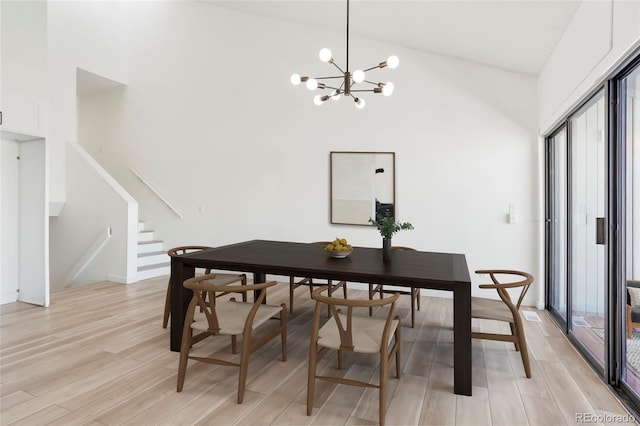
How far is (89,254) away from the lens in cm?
566

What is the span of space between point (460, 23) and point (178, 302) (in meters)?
3.80

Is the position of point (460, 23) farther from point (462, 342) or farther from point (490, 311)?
point (462, 342)

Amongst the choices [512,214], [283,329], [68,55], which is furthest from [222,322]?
[68,55]

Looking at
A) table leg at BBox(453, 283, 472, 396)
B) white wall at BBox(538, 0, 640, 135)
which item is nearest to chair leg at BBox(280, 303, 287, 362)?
table leg at BBox(453, 283, 472, 396)

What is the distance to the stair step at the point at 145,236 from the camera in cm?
620

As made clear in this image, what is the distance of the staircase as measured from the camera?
5.70 metres

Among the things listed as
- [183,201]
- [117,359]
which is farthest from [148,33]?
[117,359]

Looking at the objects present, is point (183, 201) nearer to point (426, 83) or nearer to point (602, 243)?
point (426, 83)

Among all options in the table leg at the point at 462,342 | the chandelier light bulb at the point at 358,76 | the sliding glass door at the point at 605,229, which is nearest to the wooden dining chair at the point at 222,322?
the table leg at the point at 462,342

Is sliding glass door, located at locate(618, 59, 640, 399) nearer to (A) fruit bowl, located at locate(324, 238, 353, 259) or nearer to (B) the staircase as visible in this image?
(A) fruit bowl, located at locate(324, 238, 353, 259)

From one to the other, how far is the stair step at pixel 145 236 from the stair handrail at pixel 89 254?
0.65 m

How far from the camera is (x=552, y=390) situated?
240 cm

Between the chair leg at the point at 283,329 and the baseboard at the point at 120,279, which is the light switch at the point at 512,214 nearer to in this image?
the chair leg at the point at 283,329

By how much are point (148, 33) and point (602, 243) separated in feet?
23.8
